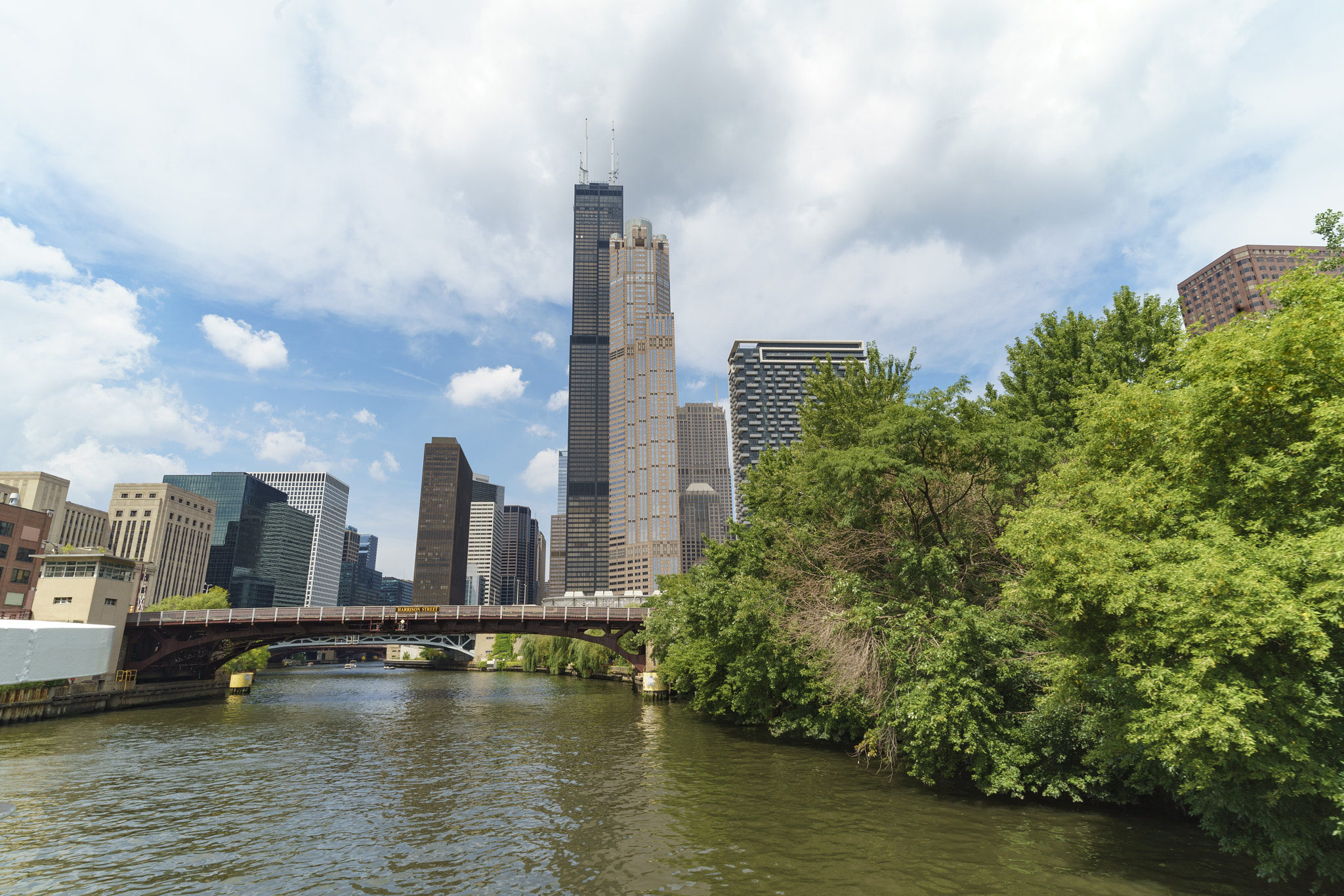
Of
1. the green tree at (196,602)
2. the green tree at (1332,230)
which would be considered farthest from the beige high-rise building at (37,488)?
the green tree at (1332,230)

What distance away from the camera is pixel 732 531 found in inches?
1951

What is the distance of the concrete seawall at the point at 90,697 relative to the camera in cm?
4962

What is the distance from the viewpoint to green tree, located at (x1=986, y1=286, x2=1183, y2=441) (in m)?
34.5

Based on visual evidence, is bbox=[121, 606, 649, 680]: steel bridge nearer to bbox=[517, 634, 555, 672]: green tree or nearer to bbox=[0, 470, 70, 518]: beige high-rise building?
bbox=[517, 634, 555, 672]: green tree

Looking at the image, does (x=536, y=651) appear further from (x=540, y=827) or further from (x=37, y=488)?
(x=37, y=488)

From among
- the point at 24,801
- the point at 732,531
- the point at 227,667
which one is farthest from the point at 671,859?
the point at 227,667

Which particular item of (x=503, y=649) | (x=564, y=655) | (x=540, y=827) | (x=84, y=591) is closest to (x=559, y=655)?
(x=564, y=655)

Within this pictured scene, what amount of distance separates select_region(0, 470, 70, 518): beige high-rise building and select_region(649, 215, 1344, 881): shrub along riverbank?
210 meters

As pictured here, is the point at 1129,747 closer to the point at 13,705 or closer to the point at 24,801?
the point at 24,801

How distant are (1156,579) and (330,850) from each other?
2425cm

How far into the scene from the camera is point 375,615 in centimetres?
8175

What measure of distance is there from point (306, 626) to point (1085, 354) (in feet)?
281

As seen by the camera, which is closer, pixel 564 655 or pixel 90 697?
pixel 90 697

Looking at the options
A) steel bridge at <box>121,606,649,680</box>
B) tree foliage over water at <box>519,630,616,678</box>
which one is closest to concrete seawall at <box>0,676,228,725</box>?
steel bridge at <box>121,606,649,680</box>
